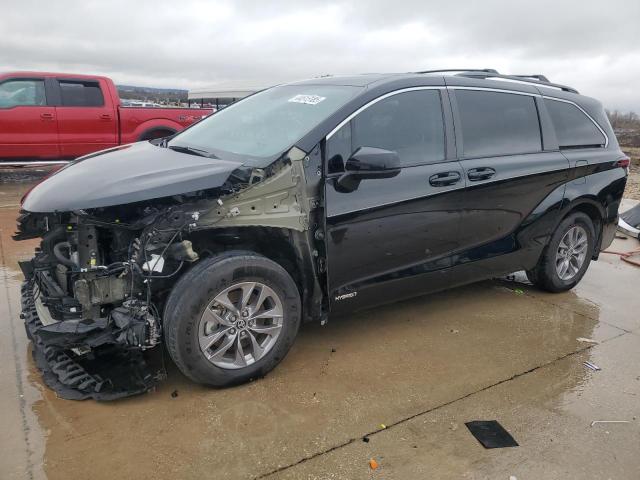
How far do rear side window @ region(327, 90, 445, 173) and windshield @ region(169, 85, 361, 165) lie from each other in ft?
0.61

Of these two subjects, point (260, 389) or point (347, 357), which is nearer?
point (260, 389)

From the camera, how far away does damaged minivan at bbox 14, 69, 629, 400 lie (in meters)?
2.88

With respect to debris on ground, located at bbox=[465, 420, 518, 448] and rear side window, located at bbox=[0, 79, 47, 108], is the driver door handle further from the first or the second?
rear side window, located at bbox=[0, 79, 47, 108]

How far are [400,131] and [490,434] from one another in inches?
76.1

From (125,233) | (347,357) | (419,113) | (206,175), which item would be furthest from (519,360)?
(125,233)

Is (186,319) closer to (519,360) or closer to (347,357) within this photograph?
(347,357)

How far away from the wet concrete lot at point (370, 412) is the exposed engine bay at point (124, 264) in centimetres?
18

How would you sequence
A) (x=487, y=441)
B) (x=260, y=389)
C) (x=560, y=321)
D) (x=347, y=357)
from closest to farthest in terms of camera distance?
1. (x=487, y=441)
2. (x=260, y=389)
3. (x=347, y=357)
4. (x=560, y=321)

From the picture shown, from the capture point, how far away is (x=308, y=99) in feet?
12.1

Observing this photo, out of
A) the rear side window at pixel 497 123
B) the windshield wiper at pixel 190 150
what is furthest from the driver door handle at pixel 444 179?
the windshield wiper at pixel 190 150

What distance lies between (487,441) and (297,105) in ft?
7.85

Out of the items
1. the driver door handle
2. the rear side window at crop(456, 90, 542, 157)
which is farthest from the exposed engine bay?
the rear side window at crop(456, 90, 542, 157)

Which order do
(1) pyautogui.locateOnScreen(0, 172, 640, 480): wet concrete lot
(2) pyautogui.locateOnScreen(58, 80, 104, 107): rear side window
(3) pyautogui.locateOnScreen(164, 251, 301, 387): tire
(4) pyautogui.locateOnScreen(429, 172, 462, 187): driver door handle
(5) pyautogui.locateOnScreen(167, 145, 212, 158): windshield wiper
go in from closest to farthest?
1. (1) pyautogui.locateOnScreen(0, 172, 640, 480): wet concrete lot
2. (3) pyautogui.locateOnScreen(164, 251, 301, 387): tire
3. (5) pyautogui.locateOnScreen(167, 145, 212, 158): windshield wiper
4. (4) pyautogui.locateOnScreen(429, 172, 462, 187): driver door handle
5. (2) pyautogui.locateOnScreen(58, 80, 104, 107): rear side window

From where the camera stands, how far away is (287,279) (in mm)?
3170
